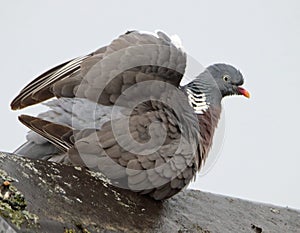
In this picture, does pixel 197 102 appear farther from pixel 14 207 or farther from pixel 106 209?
pixel 14 207

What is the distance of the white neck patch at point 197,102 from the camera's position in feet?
19.3

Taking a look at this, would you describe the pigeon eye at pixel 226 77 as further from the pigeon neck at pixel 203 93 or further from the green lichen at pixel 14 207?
the green lichen at pixel 14 207

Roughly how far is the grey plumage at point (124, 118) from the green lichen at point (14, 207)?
1.32 m

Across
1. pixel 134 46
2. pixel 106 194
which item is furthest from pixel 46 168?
pixel 134 46

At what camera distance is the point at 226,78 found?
668 cm

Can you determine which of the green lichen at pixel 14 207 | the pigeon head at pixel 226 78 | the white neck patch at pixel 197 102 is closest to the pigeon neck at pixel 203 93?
the white neck patch at pixel 197 102

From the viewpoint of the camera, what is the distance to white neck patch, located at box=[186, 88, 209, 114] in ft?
19.3

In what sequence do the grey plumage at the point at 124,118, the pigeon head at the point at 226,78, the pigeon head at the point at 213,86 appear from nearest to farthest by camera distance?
1. the grey plumage at the point at 124,118
2. the pigeon head at the point at 213,86
3. the pigeon head at the point at 226,78

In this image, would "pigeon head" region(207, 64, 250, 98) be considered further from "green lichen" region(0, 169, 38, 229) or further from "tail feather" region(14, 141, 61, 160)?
"green lichen" region(0, 169, 38, 229)

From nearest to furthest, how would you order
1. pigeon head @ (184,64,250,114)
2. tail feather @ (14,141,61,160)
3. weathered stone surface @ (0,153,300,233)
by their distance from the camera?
weathered stone surface @ (0,153,300,233), tail feather @ (14,141,61,160), pigeon head @ (184,64,250,114)

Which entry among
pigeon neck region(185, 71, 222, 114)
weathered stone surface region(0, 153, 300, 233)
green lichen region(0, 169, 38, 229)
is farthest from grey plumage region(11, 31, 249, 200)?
green lichen region(0, 169, 38, 229)

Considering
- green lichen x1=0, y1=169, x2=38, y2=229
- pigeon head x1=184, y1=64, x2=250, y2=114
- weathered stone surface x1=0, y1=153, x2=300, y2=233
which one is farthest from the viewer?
pigeon head x1=184, y1=64, x2=250, y2=114

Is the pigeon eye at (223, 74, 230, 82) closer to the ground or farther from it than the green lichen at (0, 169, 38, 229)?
closer to the ground

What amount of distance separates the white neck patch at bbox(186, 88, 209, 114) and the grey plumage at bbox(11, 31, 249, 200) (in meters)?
0.26
